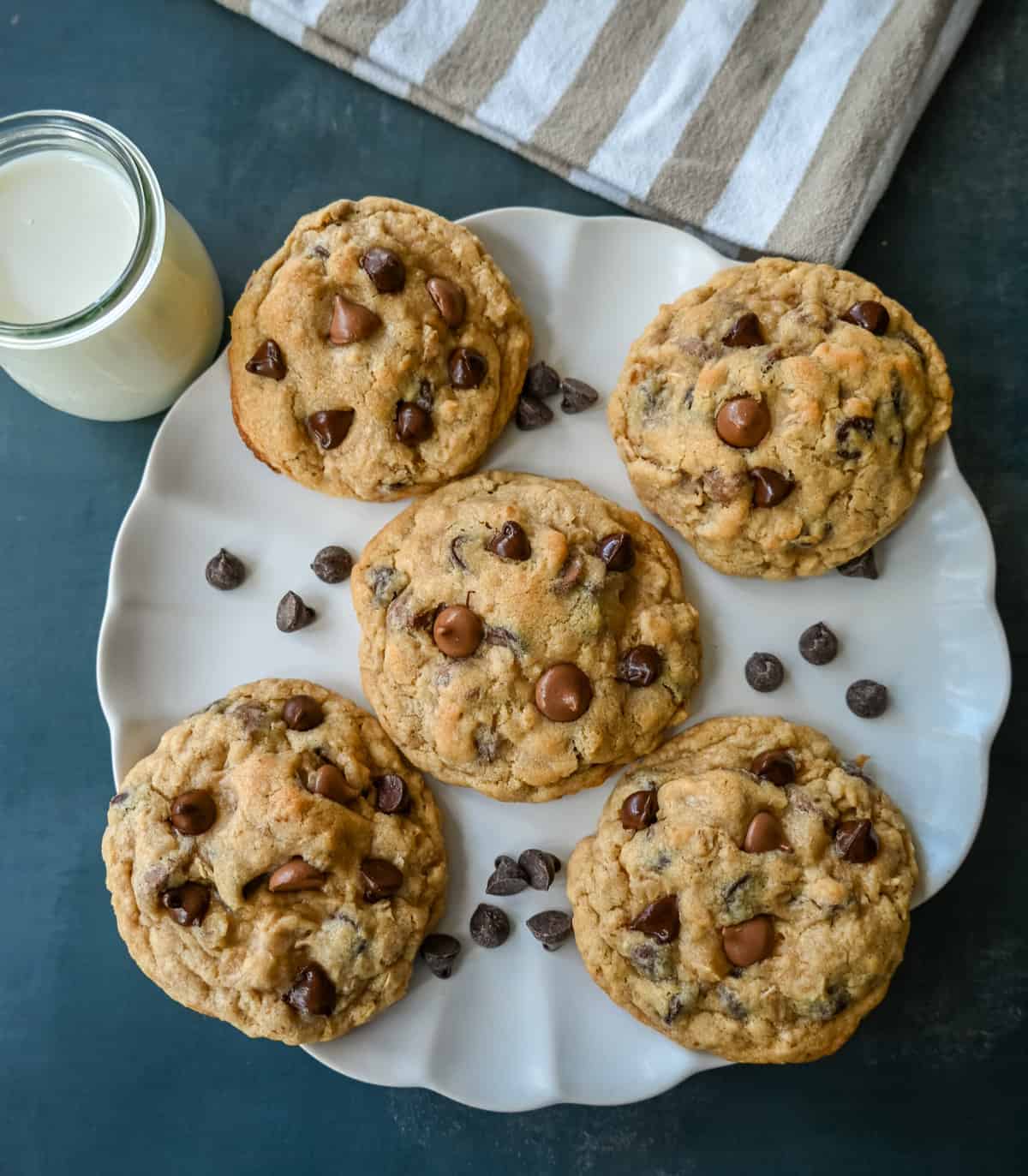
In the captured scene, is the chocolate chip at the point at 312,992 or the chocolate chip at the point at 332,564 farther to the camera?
the chocolate chip at the point at 332,564

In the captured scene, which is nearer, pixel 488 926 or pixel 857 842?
pixel 857 842

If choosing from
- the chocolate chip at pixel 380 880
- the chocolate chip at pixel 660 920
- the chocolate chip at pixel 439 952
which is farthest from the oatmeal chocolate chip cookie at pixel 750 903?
the chocolate chip at pixel 380 880

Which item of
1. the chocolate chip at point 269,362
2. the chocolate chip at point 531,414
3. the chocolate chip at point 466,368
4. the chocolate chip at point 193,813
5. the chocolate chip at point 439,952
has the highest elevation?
the chocolate chip at point 466,368

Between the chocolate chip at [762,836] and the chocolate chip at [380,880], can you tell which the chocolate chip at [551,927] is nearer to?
the chocolate chip at [380,880]

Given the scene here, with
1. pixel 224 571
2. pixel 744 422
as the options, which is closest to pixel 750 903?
pixel 744 422

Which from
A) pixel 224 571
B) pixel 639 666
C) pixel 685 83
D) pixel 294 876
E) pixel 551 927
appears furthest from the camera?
pixel 685 83

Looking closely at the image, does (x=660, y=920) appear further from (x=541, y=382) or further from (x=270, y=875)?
(x=541, y=382)

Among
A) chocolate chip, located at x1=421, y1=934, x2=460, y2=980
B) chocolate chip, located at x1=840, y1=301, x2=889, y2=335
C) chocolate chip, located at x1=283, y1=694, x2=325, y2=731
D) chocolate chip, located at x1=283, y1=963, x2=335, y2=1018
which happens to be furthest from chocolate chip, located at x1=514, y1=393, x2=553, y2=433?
chocolate chip, located at x1=283, y1=963, x2=335, y2=1018
